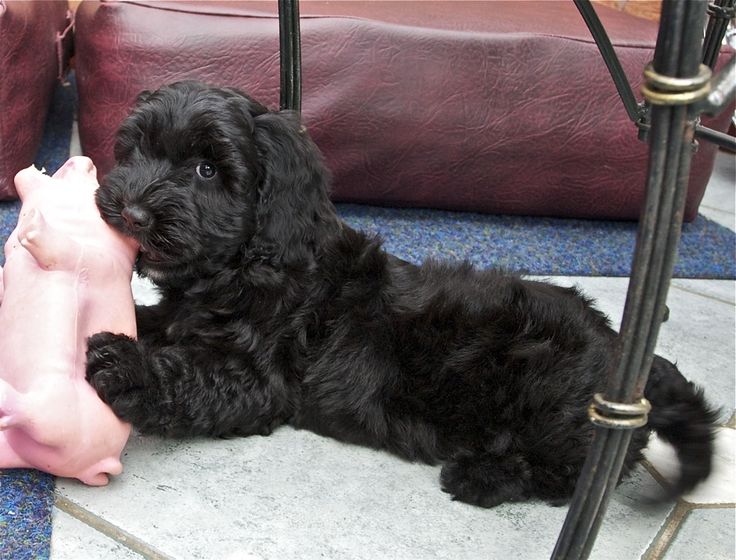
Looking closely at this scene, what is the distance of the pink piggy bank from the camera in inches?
61.0

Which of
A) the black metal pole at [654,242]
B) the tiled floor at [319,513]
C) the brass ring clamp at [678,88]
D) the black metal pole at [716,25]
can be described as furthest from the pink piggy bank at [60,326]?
the black metal pole at [716,25]

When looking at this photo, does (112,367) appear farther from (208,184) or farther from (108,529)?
(208,184)

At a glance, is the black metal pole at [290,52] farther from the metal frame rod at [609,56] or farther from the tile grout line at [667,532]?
the tile grout line at [667,532]

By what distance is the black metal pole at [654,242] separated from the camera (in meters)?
0.99

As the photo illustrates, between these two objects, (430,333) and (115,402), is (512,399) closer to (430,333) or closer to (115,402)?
(430,333)

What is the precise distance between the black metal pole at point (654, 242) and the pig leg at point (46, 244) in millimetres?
1107

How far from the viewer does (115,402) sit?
1.70 meters

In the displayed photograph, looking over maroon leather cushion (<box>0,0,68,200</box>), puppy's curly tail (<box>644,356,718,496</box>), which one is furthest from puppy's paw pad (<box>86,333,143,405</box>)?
maroon leather cushion (<box>0,0,68,200</box>)

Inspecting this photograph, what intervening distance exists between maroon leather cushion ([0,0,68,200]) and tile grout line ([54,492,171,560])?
1718 mm

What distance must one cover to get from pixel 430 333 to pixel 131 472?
740mm

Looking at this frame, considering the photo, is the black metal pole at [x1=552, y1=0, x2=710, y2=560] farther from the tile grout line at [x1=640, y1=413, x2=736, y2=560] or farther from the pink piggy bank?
the pink piggy bank

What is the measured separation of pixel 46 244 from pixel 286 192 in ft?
1.77

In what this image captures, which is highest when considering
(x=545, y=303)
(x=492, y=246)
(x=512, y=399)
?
(x=545, y=303)

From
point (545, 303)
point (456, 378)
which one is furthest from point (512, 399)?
point (545, 303)
